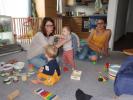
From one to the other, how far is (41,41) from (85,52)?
1.08 m

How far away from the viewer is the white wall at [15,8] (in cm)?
411

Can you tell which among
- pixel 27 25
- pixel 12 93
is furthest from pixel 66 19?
pixel 12 93

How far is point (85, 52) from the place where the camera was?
10.7 ft

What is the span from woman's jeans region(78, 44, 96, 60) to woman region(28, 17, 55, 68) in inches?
31.8

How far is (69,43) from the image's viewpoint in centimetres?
271

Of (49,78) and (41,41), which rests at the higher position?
(41,41)

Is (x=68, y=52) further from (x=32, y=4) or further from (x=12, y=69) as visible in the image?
(x=32, y=4)

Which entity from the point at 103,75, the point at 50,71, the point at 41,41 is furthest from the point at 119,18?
the point at 50,71

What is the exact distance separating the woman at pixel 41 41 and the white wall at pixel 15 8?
6.56ft

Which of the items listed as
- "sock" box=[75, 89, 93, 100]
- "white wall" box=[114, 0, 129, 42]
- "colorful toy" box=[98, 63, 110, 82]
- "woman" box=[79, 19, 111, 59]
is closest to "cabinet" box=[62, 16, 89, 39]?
"white wall" box=[114, 0, 129, 42]

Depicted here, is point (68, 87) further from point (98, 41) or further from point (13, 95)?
point (98, 41)

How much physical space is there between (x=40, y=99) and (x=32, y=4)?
3.45m

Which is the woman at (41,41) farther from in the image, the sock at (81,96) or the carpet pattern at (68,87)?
the sock at (81,96)

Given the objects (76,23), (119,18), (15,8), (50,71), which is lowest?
(50,71)
